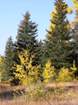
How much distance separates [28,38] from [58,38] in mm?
3871

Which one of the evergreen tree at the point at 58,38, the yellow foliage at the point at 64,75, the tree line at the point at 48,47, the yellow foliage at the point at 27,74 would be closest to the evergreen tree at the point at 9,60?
the tree line at the point at 48,47

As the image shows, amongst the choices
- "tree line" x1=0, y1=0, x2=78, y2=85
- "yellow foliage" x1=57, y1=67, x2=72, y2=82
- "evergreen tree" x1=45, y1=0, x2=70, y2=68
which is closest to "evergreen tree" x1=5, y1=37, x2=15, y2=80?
"tree line" x1=0, y1=0, x2=78, y2=85

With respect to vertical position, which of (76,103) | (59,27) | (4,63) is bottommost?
(76,103)

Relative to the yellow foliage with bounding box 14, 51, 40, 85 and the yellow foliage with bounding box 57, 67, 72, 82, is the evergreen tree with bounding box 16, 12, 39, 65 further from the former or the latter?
the yellow foliage with bounding box 14, 51, 40, 85

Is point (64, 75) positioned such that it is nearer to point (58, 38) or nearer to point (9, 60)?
point (58, 38)

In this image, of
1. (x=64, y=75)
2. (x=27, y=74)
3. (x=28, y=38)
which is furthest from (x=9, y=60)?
(x=27, y=74)

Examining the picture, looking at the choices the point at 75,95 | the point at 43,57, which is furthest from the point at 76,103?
the point at 43,57

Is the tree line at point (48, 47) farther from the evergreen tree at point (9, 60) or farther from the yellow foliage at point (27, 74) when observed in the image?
the yellow foliage at point (27, 74)

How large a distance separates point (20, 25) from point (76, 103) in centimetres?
4113

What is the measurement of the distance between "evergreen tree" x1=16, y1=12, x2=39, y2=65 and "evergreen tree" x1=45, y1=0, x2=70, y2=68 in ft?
5.06

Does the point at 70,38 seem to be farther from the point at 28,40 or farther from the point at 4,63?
the point at 4,63

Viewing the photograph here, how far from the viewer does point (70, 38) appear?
168 ft

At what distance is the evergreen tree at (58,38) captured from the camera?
4941 cm

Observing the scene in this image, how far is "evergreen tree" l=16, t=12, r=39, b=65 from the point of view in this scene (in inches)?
1996
